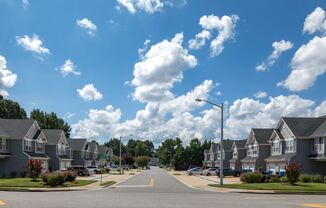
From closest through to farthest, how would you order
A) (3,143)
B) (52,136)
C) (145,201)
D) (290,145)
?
(145,201)
(290,145)
(3,143)
(52,136)

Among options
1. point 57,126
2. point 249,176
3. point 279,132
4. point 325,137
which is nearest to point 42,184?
point 249,176

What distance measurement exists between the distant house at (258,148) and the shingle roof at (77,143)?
118ft

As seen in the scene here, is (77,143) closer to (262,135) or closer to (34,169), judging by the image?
(262,135)

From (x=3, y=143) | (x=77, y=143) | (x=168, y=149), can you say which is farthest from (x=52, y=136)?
(x=168, y=149)

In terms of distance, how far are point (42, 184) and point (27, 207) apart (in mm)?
21759

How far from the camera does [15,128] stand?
65.6 meters

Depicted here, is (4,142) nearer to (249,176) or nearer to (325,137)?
(249,176)

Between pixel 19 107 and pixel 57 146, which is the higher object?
pixel 19 107

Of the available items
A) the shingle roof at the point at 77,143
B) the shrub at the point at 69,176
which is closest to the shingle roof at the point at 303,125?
the shrub at the point at 69,176

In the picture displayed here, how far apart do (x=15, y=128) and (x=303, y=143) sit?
39234 millimetres

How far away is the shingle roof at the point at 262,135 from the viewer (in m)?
74.3

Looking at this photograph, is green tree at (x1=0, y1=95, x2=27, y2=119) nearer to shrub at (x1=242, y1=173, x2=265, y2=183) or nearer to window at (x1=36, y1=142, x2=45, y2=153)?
window at (x1=36, y1=142, x2=45, y2=153)

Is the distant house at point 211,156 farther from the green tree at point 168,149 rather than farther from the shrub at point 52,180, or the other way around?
the shrub at point 52,180

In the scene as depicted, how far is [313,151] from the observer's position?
187 ft
